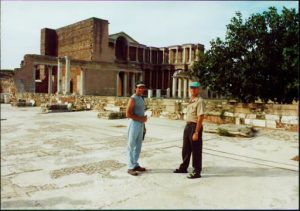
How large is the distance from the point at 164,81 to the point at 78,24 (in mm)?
19037

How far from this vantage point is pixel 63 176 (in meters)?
4.76

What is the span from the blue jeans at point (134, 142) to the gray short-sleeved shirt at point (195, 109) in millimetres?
852

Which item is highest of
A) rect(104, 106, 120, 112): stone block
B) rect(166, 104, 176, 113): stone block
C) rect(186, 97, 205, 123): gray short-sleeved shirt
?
rect(186, 97, 205, 123): gray short-sleeved shirt

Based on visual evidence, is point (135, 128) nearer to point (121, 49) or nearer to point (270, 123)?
point (270, 123)

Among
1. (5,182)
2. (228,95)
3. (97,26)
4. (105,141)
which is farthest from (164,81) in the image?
(5,182)

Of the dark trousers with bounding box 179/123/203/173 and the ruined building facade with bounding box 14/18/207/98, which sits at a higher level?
the ruined building facade with bounding box 14/18/207/98

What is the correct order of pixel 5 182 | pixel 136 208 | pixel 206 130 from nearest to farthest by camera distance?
pixel 136 208
pixel 5 182
pixel 206 130

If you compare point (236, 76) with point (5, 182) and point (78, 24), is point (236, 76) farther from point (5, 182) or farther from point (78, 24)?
point (78, 24)

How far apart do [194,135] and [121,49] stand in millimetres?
48901

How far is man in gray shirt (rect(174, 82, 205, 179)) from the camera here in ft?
15.9

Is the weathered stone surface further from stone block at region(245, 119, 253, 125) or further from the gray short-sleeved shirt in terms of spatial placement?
the gray short-sleeved shirt

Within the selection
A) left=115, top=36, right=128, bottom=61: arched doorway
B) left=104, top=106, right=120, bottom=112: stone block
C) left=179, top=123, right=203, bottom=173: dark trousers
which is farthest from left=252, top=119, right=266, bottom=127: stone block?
left=115, top=36, right=128, bottom=61: arched doorway

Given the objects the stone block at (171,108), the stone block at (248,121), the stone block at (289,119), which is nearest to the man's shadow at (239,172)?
the stone block at (289,119)

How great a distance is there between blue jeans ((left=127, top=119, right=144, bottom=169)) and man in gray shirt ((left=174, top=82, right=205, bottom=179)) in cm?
73
